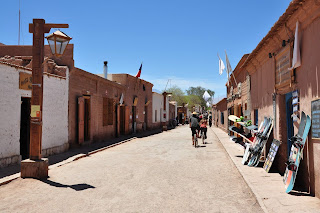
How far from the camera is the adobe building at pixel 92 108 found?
12.9 meters

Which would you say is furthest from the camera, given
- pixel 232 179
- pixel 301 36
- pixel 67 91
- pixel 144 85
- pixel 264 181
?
pixel 144 85

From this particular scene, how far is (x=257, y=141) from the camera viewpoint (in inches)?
336

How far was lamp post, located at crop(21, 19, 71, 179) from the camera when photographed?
670 cm

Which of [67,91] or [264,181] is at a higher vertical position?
[67,91]

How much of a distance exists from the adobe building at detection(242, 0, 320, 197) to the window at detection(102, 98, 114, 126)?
32.4 ft

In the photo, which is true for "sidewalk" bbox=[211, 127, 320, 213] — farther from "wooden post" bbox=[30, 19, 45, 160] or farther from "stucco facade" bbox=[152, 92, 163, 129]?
"stucco facade" bbox=[152, 92, 163, 129]

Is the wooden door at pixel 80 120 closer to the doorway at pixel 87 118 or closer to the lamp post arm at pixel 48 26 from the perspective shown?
the doorway at pixel 87 118

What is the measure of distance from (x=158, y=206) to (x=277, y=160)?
4.73m

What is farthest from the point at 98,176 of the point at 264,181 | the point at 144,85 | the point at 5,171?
the point at 144,85

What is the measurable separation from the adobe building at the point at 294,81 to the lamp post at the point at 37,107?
208 inches

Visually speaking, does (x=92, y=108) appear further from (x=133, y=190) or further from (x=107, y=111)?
(x=133, y=190)

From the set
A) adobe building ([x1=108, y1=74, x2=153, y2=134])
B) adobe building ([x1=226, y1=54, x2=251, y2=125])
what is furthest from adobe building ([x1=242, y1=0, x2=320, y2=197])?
adobe building ([x1=108, y1=74, x2=153, y2=134])

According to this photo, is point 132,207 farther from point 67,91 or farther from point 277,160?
point 67,91

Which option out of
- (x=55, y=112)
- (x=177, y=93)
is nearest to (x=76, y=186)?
(x=55, y=112)
